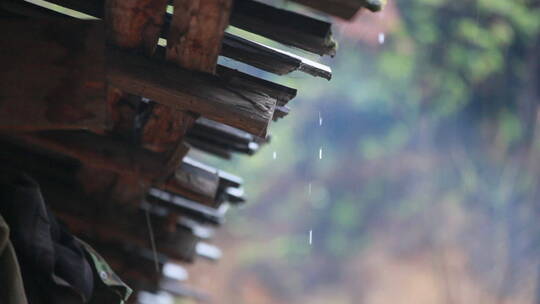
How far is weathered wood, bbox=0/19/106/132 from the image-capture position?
8.61 feet

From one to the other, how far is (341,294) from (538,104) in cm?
867

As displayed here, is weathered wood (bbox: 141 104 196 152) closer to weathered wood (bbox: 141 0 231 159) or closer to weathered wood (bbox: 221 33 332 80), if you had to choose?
weathered wood (bbox: 141 0 231 159)

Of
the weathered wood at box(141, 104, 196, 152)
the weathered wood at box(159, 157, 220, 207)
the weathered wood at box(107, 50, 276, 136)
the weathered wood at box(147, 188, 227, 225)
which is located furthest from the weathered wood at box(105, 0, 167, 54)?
the weathered wood at box(147, 188, 227, 225)

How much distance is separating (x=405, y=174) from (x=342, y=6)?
2258 cm

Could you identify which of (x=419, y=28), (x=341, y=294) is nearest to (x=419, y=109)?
(x=419, y=28)

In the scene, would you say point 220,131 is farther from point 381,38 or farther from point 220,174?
point 381,38

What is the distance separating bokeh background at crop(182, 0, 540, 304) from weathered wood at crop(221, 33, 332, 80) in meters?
16.8

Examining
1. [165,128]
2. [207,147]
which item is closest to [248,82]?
[165,128]

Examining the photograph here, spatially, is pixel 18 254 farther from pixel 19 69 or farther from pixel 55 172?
pixel 55 172

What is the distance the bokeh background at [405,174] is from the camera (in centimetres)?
1972

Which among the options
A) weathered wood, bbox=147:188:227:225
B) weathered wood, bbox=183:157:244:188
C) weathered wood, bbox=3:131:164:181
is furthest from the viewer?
weathered wood, bbox=147:188:227:225

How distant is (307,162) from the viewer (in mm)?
25172

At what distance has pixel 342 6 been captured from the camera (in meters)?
2.13

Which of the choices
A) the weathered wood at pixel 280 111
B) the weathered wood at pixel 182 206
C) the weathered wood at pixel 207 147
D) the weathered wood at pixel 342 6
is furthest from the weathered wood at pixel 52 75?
the weathered wood at pixel 182 206
